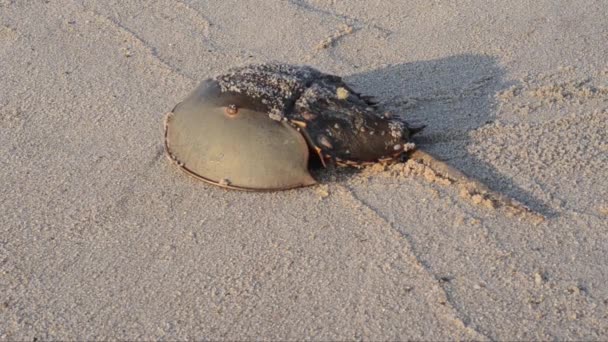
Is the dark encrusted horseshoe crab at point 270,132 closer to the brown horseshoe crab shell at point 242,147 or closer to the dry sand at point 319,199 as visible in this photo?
the brown horseshoe crab shell at point 242,147

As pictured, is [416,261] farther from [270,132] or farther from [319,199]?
[270,132]

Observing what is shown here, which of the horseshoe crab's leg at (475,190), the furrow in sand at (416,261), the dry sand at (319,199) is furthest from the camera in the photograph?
the horseshoe crab's leg at (475,190)

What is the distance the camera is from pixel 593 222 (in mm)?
3068

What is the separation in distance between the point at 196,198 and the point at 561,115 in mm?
1851

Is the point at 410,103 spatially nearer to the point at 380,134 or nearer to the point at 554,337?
the point at 380,134

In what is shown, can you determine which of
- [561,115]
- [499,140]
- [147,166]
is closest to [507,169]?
[499,140]

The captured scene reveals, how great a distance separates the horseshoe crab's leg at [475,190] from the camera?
10.1 feet

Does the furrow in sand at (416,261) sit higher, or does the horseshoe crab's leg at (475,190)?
the horseshoe crab's leg at (475,190)

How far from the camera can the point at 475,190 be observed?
10.5ft

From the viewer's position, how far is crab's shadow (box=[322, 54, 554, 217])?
11.2 feet

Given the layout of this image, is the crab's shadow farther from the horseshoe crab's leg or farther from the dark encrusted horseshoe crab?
the dark encrusted horseshoe crab

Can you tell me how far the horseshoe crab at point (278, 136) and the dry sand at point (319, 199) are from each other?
4.0 inches

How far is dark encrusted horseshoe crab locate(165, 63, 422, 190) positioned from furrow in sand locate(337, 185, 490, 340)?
18 centimetres

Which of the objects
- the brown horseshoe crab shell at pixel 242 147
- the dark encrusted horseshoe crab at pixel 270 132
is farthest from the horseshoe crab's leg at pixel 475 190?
the brown horseshoe crab shell at pixel 242 147
